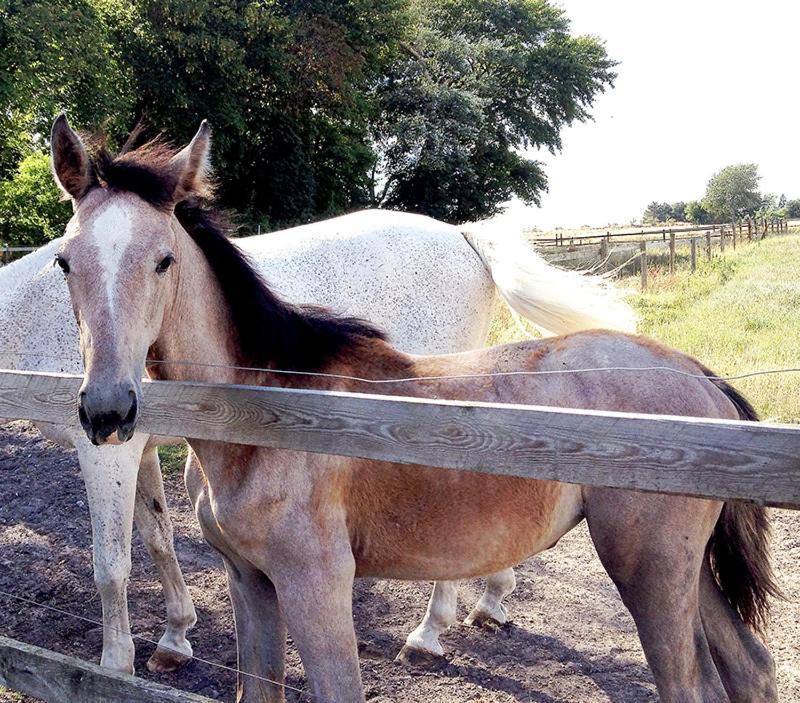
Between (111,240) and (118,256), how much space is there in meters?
0.06

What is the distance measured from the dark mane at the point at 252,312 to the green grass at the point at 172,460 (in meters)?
4.24

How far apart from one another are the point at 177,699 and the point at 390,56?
84.1 ft

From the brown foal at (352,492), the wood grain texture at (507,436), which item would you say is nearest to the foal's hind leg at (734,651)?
the brown foal at (352,492)

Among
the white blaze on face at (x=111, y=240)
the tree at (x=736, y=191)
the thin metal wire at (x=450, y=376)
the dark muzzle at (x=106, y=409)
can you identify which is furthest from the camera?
the tree at (x=736, y=191)

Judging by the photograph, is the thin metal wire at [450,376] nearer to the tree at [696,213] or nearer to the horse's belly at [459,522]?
the horse's belly at [459,522]

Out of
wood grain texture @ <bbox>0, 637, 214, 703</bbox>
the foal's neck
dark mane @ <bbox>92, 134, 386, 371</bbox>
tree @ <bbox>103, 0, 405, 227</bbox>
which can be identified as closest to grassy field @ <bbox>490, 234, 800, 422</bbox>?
dark mane @ <bbox>92, 134, 386, 371</bbox>

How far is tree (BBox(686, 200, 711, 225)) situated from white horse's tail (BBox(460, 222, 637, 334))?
96850mm

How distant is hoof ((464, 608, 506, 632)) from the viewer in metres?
4.21

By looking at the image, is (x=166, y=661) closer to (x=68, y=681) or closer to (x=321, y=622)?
(x=68, y=681)

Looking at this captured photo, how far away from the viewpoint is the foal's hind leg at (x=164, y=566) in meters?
3.85

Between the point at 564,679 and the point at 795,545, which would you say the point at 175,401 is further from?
the point at 795,545

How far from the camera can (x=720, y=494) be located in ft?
5.00

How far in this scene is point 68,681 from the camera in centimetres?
228

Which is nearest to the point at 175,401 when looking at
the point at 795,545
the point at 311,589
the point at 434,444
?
the point at 311,589
